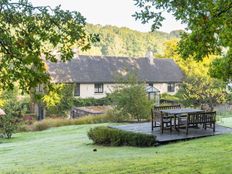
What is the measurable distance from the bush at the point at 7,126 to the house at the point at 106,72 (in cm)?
1798

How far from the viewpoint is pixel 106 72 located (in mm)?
53062

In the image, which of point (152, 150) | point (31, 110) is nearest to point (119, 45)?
point (31, 110)

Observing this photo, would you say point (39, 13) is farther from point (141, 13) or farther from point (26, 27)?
point (141, 13)

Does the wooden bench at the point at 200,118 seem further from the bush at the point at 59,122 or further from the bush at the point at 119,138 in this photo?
the bush at the point at 59,122

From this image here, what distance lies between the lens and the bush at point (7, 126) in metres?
27.2

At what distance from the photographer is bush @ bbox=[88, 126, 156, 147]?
627 inches

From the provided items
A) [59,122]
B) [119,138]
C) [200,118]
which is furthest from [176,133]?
[59,122]

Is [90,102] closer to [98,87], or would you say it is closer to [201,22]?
[98,87]

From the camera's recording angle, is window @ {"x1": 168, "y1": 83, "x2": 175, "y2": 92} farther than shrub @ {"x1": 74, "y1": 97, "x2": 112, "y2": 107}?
Yes

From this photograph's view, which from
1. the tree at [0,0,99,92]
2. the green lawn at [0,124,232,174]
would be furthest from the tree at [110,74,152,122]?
the tree at [0,0,99,92]

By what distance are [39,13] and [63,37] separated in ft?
2.07

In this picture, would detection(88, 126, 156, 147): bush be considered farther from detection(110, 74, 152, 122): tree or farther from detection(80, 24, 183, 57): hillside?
detection(80, 24, 183, 57): hillside

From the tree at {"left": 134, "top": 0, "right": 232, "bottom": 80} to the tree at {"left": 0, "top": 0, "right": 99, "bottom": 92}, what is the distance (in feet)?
7.34

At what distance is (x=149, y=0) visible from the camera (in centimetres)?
931
